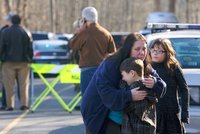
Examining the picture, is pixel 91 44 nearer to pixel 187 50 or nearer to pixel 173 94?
pixel 187 50

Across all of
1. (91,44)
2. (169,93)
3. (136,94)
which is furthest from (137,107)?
(91,44)

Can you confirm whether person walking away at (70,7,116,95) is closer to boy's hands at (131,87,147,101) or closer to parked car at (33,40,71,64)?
boy's hands at (131,87,147,101)

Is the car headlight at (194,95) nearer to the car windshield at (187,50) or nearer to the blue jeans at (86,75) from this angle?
the car windshield at (187,50)

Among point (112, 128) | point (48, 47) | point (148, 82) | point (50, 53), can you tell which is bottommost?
point (50, 53)

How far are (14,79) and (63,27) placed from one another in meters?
58.5

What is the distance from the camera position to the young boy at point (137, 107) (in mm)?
5289

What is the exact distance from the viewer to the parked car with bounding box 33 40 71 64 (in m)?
24.5

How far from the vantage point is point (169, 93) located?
21.5 feet

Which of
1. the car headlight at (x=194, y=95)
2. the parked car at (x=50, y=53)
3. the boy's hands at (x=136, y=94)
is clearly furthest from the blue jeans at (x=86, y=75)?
the parked car at (x=50, y=53)

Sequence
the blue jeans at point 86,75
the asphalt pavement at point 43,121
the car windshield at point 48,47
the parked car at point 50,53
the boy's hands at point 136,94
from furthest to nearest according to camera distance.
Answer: the car windshield at point 48,47, the parked car at point 50,53, the asphalt pavement at point 43,121, the blue jeans at point 86,75, the boy's hands at point 136,94

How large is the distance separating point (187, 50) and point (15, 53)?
4983 millimetres

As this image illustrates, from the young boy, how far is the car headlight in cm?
260

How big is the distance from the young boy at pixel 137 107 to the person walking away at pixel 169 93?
3.80 ft

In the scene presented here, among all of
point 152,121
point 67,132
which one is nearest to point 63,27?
point 67,132
